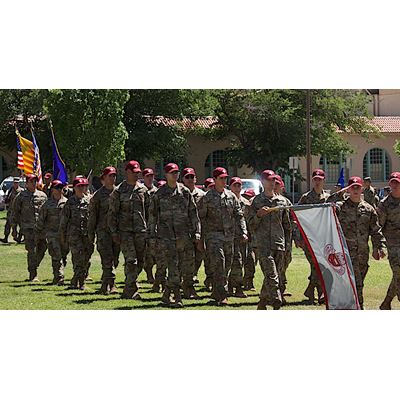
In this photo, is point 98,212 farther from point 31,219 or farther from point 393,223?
point 393,223

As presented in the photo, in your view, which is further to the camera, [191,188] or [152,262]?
[152,262]

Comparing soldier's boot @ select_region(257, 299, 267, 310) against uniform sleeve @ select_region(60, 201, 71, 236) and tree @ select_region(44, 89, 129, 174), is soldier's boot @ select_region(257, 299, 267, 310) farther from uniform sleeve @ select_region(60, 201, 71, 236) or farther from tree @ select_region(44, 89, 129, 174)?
tree @ select_region(44, 89, 129, 174)

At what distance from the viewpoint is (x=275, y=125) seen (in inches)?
1748

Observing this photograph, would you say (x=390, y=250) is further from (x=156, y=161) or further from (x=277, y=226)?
(x=156, y=161)

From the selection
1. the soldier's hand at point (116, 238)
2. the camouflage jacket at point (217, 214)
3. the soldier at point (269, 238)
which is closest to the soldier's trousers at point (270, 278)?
the soldier at point (269, 238)

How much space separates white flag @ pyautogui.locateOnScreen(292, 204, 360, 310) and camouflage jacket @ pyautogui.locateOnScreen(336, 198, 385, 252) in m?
1.98

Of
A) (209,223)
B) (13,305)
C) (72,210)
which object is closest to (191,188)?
(209,223)

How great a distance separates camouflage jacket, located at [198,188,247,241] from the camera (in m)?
14.4

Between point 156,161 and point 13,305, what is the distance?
31156 mm

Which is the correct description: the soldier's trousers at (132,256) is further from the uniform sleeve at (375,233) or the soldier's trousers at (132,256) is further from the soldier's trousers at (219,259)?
the uniform sleeve at (375,233)

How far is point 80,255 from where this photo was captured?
16.1m

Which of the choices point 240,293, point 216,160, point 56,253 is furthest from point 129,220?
point 216,160

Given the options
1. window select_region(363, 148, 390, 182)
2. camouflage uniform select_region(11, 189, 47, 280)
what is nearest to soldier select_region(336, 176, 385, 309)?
camouflage uniform select_region(11, 189, 47, 280)

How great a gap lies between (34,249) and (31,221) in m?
0.69
